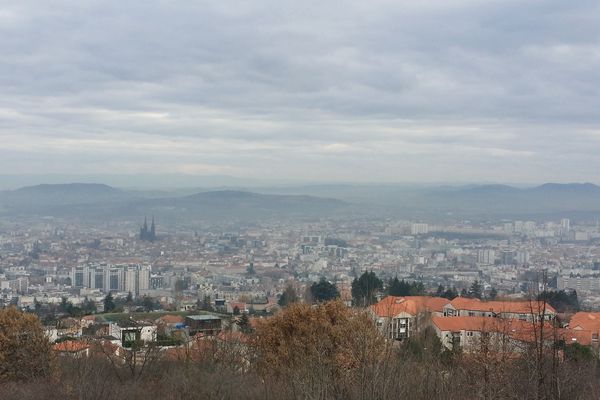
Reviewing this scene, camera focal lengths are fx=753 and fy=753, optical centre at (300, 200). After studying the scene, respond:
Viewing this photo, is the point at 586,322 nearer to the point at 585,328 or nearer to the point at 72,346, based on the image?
the point at 585,328

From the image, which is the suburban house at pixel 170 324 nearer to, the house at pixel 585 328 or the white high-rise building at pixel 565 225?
the house at pixel 585 328

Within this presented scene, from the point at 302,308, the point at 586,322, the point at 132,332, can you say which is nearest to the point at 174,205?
the point at 586,322

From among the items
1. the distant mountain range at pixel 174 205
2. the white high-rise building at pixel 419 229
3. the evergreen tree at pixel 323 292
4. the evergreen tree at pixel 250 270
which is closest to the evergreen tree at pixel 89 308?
the evergreen tree at pixel 323 292

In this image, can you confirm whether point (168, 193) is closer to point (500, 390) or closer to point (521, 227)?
point (521, 227)

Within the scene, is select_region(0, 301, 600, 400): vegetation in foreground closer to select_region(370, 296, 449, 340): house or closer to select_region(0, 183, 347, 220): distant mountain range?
select_region(370, 296, 449, 340): house

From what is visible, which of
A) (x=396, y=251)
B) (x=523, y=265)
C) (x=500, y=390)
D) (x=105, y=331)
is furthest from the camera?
(x=396, y=251)

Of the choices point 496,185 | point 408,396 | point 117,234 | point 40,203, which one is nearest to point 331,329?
point 408,396
